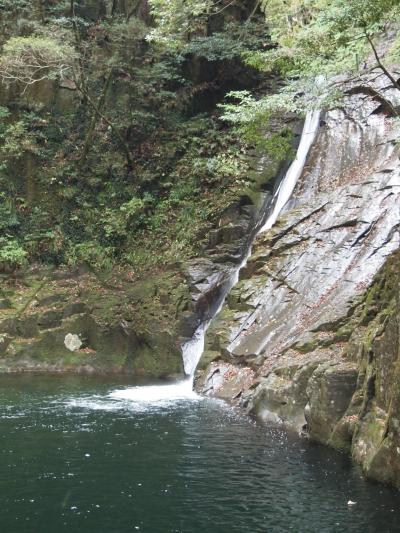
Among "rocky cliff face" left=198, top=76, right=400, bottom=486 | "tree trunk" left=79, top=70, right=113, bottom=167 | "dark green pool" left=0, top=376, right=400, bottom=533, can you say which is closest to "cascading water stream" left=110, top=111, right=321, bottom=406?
"rocky cliff face" left=198, top=76, right=400, bottom=486

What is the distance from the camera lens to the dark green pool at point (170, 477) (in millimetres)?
6711

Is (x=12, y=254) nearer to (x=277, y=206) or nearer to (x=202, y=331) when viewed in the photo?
(x=202, y=331)

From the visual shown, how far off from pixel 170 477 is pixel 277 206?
35.3 ft

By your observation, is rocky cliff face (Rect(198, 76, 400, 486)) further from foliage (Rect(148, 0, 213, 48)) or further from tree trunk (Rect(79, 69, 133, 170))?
tree trunk (Rect(79, 69, 133, 170))

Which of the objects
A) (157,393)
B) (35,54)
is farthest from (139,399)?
(35,54)

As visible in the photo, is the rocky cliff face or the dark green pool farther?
the rocky cliff face

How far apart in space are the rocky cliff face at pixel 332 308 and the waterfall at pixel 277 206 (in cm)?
35

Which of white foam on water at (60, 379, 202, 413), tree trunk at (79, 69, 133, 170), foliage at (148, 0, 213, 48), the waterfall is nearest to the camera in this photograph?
foliage at (148, 0, 213, 48)

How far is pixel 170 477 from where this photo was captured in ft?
26.7

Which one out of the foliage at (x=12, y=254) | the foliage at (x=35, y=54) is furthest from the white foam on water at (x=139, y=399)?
the foliage at (x=35, y=54)

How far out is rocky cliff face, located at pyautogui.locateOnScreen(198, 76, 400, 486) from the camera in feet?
29.0

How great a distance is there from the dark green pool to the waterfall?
3.76 m

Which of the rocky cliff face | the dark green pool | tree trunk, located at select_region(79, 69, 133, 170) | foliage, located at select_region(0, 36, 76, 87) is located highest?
foliage, located at select_region(0, 36, 76, 87)

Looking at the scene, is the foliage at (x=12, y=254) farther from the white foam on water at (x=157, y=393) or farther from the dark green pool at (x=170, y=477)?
the dark green pool at (x=170, y=477)
